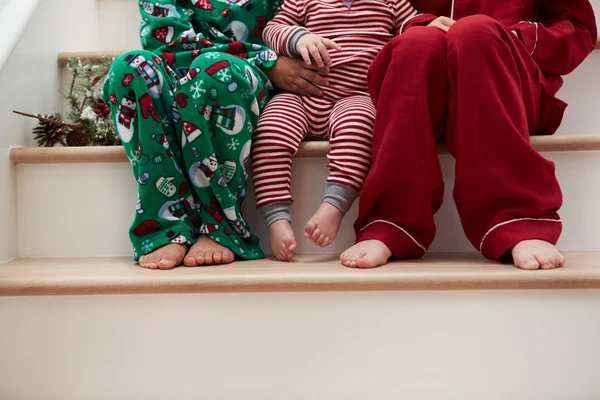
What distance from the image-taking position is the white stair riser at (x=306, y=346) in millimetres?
709

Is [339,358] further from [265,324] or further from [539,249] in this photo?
[539,249]

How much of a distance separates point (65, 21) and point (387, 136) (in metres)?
0.91

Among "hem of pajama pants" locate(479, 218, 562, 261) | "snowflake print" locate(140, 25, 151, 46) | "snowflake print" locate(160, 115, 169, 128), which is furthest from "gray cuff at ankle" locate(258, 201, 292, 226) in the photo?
"snowflake print" locate(140, 25, 151, 46)

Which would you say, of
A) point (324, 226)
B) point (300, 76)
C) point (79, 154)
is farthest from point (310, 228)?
point (79, 154)

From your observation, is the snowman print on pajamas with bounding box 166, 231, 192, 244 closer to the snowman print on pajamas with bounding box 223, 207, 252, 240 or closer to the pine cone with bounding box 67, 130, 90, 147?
the snowman print on pajamas with bounding box 223, 207, 252, 240

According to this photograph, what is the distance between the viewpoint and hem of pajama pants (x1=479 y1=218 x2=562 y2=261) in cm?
82

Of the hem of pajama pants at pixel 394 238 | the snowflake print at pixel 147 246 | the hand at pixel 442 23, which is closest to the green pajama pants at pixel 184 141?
the snowflake print at pixel 147 246

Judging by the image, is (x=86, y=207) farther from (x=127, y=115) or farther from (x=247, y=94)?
(x=247, y=94)

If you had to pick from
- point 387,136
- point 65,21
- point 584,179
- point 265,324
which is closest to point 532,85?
point 584,179

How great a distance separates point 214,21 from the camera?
1.17 m

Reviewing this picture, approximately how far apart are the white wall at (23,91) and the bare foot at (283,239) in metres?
0.47

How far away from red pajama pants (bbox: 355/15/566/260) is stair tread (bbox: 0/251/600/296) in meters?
0.08

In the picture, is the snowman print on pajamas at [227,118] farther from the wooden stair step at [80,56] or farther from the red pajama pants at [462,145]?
the wooden stair step at [80,56]

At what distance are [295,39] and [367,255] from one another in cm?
46
